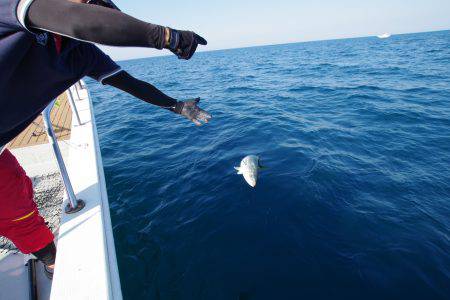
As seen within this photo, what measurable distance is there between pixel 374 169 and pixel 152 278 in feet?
17.9

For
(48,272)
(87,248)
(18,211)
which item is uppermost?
(18,211)

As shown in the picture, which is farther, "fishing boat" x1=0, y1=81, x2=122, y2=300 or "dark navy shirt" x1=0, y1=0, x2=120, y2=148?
"fishing boat" x1=0, y1=81, x2=122, y2=300

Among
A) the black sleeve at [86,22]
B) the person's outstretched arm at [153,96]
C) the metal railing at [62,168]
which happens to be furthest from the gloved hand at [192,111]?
the black sleeve at [86,22]

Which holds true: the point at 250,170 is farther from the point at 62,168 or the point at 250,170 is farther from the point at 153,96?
the point at 62,168

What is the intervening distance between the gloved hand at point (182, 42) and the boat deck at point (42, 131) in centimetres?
Answer: 472

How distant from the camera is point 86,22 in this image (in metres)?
1.20

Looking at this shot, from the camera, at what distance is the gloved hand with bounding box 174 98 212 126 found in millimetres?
2643

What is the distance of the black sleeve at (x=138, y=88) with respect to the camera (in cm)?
248

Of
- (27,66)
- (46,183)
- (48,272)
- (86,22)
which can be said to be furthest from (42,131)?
(86,22)

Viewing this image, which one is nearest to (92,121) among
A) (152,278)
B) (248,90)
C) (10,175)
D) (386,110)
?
(10,175)

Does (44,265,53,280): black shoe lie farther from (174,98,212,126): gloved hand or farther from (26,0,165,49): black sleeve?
(26,0,165,49): black sleeve

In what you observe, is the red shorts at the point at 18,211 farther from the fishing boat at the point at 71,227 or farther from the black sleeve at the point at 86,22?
the black sleeve at the point at 86,22

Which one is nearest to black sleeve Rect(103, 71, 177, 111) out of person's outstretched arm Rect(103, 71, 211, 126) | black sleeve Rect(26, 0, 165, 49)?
person's outstretched arm Rect(103, 71, 211, 126)

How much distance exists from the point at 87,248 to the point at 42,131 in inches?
173
